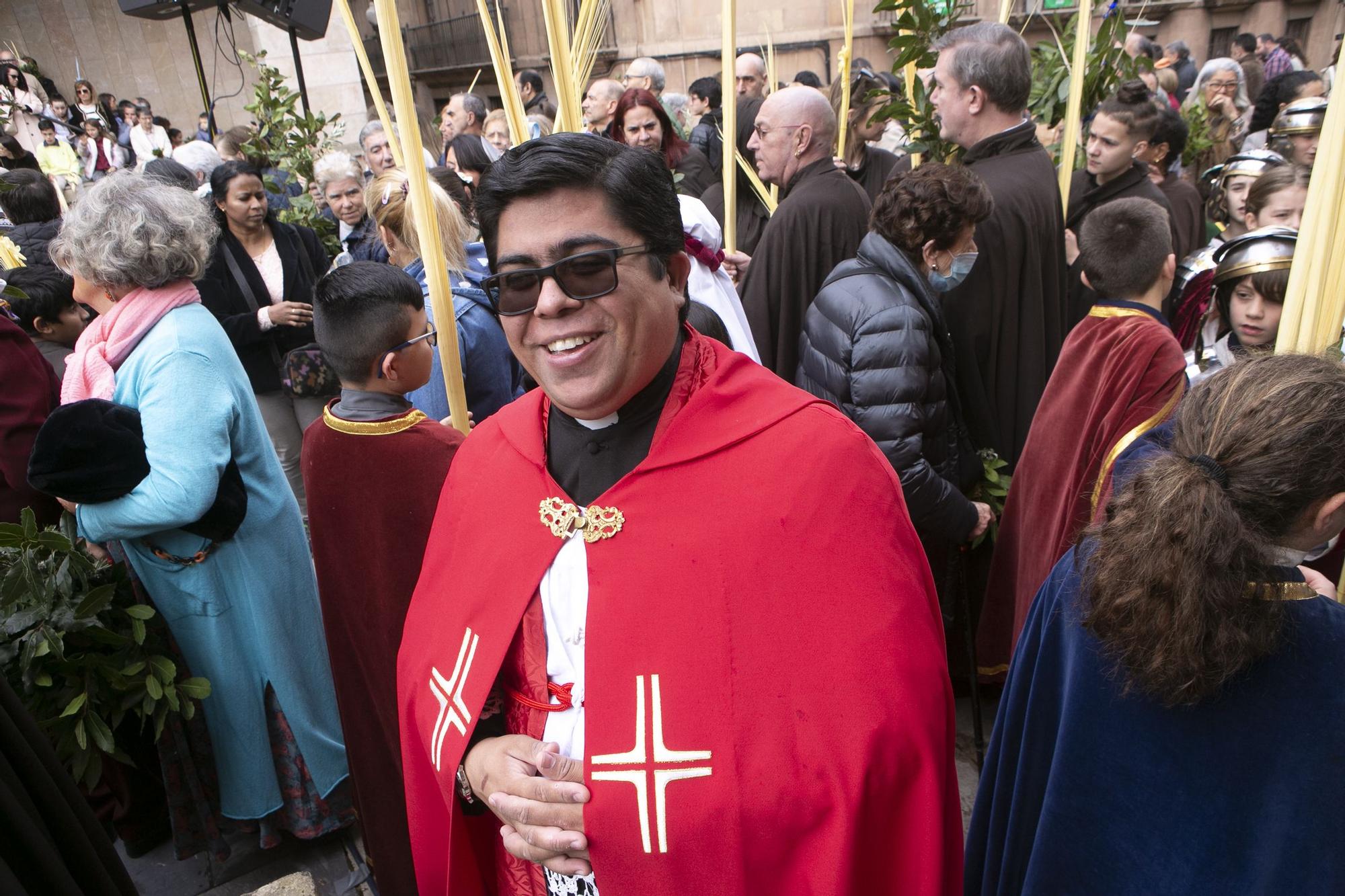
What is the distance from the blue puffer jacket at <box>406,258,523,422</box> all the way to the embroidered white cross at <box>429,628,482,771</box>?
4.83ft

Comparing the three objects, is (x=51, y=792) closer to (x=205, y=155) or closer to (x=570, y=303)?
(x=570, y=303)

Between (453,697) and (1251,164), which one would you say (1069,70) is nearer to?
(1251,164)

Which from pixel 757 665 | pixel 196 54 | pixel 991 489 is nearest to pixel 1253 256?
pixel 991 489

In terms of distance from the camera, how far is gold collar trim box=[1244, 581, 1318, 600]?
1.29 m

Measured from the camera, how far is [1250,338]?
271cm

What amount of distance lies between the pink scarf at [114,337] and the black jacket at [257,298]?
1774 mm

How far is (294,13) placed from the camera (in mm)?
7465

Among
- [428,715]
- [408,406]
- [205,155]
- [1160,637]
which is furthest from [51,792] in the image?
[205,155]

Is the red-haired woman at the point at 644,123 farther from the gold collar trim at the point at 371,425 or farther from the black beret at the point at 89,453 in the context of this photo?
the black beret at the point at 89,453

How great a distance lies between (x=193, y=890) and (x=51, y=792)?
194cm

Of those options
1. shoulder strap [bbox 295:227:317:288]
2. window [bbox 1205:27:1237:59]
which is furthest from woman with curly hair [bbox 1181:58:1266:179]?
window [bbox 1205:27:1237:59]

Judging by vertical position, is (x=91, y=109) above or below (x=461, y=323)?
above

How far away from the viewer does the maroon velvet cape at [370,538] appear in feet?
7.75

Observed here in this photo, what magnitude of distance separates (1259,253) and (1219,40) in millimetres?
22859
